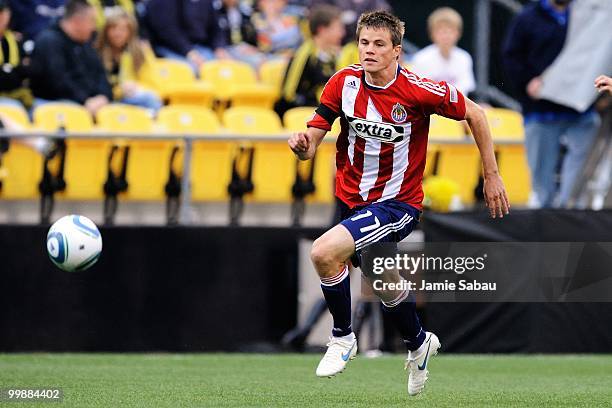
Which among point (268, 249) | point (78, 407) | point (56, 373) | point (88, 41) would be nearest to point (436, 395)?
point (78, 407)

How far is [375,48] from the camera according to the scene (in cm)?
779

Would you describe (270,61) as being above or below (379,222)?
below

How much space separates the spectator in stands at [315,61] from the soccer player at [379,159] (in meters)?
5.65

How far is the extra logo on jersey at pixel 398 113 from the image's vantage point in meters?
7.95

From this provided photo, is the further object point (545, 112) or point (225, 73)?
point (225, 73)

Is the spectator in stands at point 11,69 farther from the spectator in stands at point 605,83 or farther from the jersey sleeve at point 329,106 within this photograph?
the spectator in stands at point 605,83

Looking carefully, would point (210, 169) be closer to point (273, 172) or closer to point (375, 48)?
point (273, 172)

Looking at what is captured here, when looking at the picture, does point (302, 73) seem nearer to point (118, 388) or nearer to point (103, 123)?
point (103, 123)

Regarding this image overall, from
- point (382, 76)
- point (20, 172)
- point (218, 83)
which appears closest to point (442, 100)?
point (382, 76)

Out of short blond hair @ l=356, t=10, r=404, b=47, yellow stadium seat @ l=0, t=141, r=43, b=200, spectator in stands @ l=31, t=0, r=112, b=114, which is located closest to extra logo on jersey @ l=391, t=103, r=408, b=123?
short blond hair @ l=356, t=10, r=404, b=47

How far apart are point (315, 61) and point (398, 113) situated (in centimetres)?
597

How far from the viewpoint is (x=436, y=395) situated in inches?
324

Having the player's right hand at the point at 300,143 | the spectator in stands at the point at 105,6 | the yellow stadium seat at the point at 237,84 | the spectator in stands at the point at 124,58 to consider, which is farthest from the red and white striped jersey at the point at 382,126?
the spectator in stands at the point at 105,6

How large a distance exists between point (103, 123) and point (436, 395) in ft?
19.3
